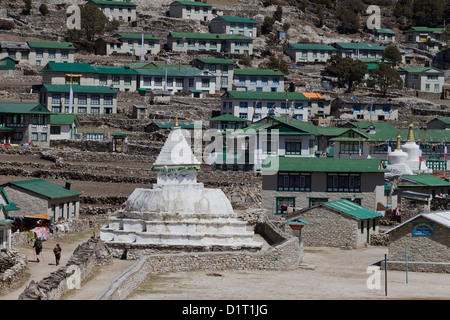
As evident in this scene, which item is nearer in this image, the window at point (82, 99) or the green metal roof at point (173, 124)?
the green metal roof at point (173, 124)

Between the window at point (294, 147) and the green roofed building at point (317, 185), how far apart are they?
21.4m

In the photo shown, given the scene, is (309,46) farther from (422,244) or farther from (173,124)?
(422,244)

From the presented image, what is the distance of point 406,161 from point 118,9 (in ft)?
271

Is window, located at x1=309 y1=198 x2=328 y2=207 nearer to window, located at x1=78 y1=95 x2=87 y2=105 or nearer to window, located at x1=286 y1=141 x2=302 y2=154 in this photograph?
window, located at x1=286 y1=141 x2=302 y2=154

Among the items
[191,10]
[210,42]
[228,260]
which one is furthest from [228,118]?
[228,260]

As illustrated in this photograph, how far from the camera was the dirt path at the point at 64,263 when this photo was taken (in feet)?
135

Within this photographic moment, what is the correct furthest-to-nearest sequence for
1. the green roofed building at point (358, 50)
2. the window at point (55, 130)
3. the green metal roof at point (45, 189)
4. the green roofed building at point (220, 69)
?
the green roofed building at point (358, 50), the green roofed building at point (220, 69), the window at point (55, 130), the green metal roof at point (45, 189)

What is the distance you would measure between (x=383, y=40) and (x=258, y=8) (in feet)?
71.5

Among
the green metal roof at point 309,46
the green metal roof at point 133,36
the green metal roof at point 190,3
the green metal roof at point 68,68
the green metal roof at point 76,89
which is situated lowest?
the green metal roof at point 76,89

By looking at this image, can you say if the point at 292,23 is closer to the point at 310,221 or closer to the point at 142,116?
the point at 142,116

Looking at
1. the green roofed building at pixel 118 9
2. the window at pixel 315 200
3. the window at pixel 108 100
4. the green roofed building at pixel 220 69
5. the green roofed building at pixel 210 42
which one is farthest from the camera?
the green roofed building at pixel 118 9

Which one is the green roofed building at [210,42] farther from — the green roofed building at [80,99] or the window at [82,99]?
the window at [82,99]

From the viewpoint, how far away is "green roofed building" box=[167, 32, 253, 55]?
500 feet

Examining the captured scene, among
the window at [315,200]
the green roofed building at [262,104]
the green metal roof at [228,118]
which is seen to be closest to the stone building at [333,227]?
the window at [315,200]
